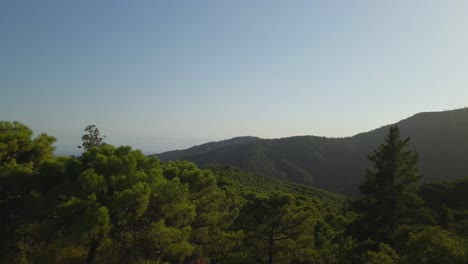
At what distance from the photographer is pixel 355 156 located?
174 metres

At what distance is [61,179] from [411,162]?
2083cm

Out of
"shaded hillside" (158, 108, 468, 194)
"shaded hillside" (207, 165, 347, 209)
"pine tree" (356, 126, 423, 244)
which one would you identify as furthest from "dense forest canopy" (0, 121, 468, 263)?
"shaded hillside" (158, 108, 468, 194)

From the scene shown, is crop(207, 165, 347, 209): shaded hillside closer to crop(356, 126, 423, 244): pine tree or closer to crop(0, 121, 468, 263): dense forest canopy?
crop(356, 126, 423, 244): pine tree

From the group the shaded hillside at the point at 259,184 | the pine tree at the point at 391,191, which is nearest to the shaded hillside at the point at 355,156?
the shaded hillside at the point at 259,184

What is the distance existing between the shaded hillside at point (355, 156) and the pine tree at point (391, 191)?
116390 millimetres

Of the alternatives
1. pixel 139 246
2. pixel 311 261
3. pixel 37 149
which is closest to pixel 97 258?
pixel 139 246

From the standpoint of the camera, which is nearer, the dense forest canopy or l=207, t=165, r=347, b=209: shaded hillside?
the dense forest canopy

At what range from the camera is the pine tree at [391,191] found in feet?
68.1

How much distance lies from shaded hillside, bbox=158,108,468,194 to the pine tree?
382ft

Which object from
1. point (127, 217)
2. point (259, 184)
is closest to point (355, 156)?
point (259, 184)

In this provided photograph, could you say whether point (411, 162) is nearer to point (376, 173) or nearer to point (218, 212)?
point (376, 173)

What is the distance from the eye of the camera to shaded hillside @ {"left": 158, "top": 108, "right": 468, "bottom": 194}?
127 metres

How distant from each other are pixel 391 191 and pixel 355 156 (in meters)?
→ 164

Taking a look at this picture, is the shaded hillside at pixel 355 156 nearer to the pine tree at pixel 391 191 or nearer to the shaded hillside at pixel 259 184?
the shaded hillside at pixel 259 184
